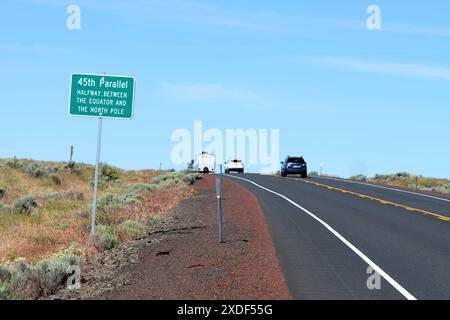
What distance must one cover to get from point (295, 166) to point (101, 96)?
35826 mm

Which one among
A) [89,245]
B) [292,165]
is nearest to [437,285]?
[89,245]

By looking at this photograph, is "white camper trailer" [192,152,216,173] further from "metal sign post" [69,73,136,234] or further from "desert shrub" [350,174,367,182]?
"metal sign post" [69,73,136,234]

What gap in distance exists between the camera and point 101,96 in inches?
769

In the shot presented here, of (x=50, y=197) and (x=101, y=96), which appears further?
(x=50, y=197)

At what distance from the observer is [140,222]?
20984 millimetres

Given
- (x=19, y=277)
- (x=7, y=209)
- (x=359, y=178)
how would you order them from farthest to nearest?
(x=359, y=178)
(x=7, y=209)
(x=19, y=277)

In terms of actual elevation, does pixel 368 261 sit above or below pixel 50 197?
below

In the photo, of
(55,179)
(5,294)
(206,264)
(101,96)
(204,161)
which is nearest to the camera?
(5,294)

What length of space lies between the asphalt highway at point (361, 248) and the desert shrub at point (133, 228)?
3626 mm

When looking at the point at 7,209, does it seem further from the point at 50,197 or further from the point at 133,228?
the point at 133,228

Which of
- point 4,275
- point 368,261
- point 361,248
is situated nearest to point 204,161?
point 361,248

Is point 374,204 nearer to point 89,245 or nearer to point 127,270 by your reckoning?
point 89,245

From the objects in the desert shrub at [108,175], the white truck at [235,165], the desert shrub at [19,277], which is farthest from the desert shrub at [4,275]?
the white truck at [235,165]

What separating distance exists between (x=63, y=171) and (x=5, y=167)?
6512 mm
